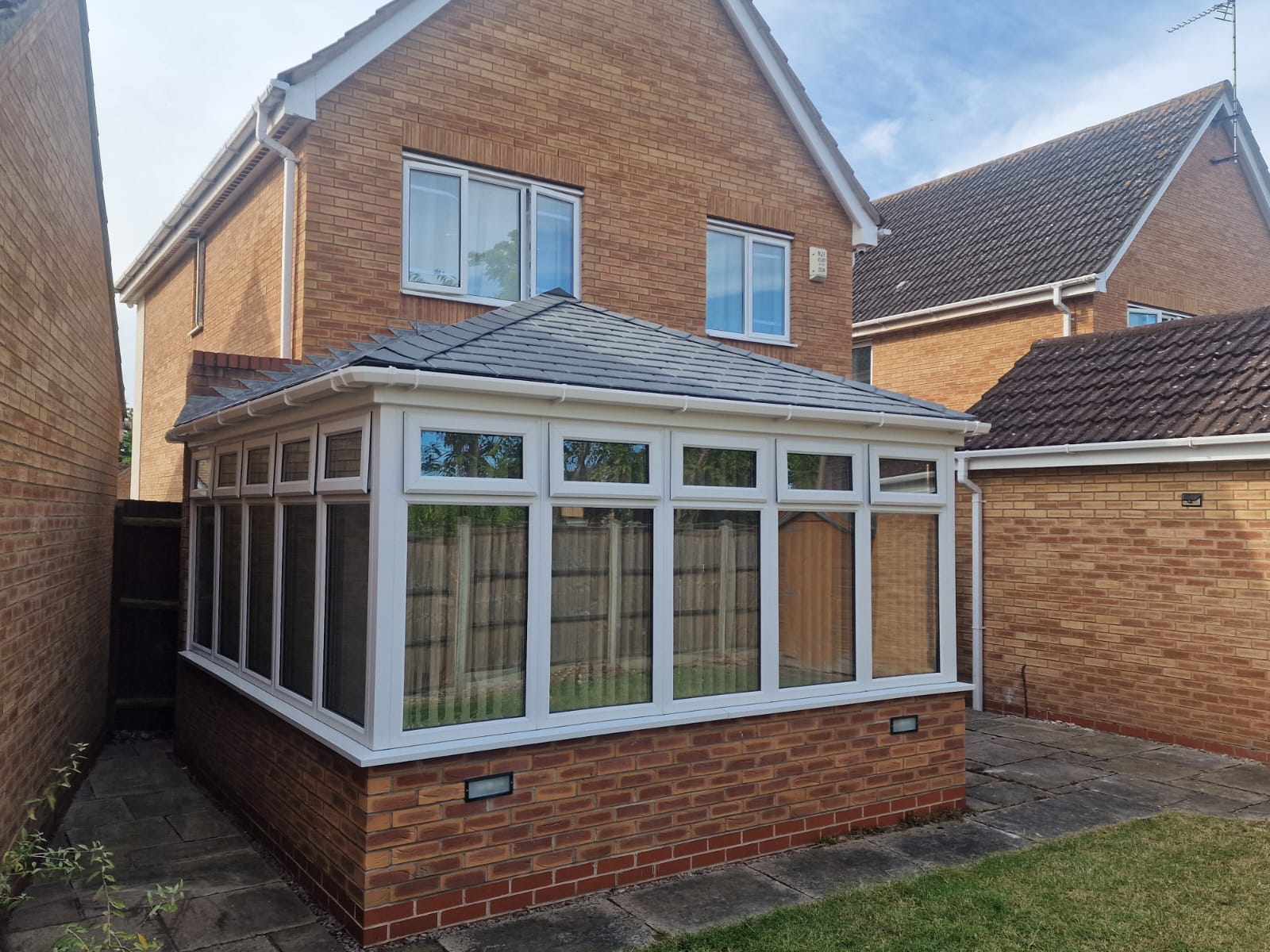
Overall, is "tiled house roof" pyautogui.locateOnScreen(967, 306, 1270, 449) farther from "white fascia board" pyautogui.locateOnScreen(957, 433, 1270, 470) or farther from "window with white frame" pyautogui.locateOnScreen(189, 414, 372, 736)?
"window with white frame" pyautogui.locateOnScreen(189, 414, 372, 736)

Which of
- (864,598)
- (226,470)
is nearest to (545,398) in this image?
(864,598)

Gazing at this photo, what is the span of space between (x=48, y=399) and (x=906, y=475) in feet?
19.3

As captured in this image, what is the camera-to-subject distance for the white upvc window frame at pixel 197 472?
8008 mm

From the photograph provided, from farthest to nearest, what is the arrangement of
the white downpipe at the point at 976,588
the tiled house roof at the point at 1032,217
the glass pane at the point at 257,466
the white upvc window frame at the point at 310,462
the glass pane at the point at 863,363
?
the glass pane at the point at 863,363 → the tiled house roof at the point at 1032,217 → the white downpipe at the point at 976,588 → the glass pane at the point at 257,466 → the white upvc window frame at the point at 310,462

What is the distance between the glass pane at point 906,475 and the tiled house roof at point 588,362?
0.40 m

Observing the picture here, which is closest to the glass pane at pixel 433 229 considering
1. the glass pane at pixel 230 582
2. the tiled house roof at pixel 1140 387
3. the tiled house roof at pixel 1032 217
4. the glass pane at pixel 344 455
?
the glass pane at pixel 230 582

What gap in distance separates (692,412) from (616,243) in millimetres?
4915

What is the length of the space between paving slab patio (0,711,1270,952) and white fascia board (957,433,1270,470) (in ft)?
9.05

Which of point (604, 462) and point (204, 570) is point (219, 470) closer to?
point (204, 570)

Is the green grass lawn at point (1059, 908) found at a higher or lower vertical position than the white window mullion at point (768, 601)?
lower

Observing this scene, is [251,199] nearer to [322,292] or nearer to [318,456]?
[322,292]

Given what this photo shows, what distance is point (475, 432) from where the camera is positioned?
206 inches

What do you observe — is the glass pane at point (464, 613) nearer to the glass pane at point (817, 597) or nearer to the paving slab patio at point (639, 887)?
the paving slab patio at point (639, 887)

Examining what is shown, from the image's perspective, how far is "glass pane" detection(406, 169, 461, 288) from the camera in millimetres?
9227
